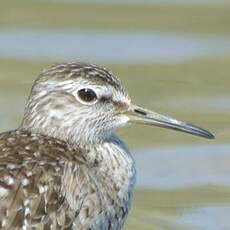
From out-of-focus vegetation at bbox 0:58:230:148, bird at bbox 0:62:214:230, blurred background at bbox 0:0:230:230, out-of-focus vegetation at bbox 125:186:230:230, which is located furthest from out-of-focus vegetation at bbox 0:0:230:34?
bird at bbox 0:62:214:230

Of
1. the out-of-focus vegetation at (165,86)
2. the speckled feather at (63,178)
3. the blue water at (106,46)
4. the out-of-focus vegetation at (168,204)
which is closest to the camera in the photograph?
the speckled feather at (63,178)

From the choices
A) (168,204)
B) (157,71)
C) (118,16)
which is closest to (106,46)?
(157,71)

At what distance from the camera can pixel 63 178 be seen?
35.2ft

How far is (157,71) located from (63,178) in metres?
4.51

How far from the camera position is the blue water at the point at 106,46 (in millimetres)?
15328

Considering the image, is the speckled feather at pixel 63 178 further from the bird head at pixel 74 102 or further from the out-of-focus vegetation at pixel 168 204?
the out-of-focus vegetation at pixel 168 204

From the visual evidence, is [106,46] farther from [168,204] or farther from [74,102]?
[74,102]

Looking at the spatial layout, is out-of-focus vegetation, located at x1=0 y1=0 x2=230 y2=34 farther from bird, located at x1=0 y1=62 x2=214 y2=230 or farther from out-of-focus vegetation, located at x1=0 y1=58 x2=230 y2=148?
bird, located at x1=0 y1=62 x2=214 y2=230

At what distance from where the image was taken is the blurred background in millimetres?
13000

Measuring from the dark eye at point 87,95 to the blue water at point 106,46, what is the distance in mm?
3979

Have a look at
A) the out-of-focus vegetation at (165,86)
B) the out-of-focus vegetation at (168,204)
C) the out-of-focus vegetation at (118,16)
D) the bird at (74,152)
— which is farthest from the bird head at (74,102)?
the out-of-focus vegetation at (118,16)

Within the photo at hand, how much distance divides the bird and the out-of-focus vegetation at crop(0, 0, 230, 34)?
4629 mm

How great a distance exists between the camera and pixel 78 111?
36.9 ft

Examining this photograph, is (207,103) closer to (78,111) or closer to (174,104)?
(174,104)
